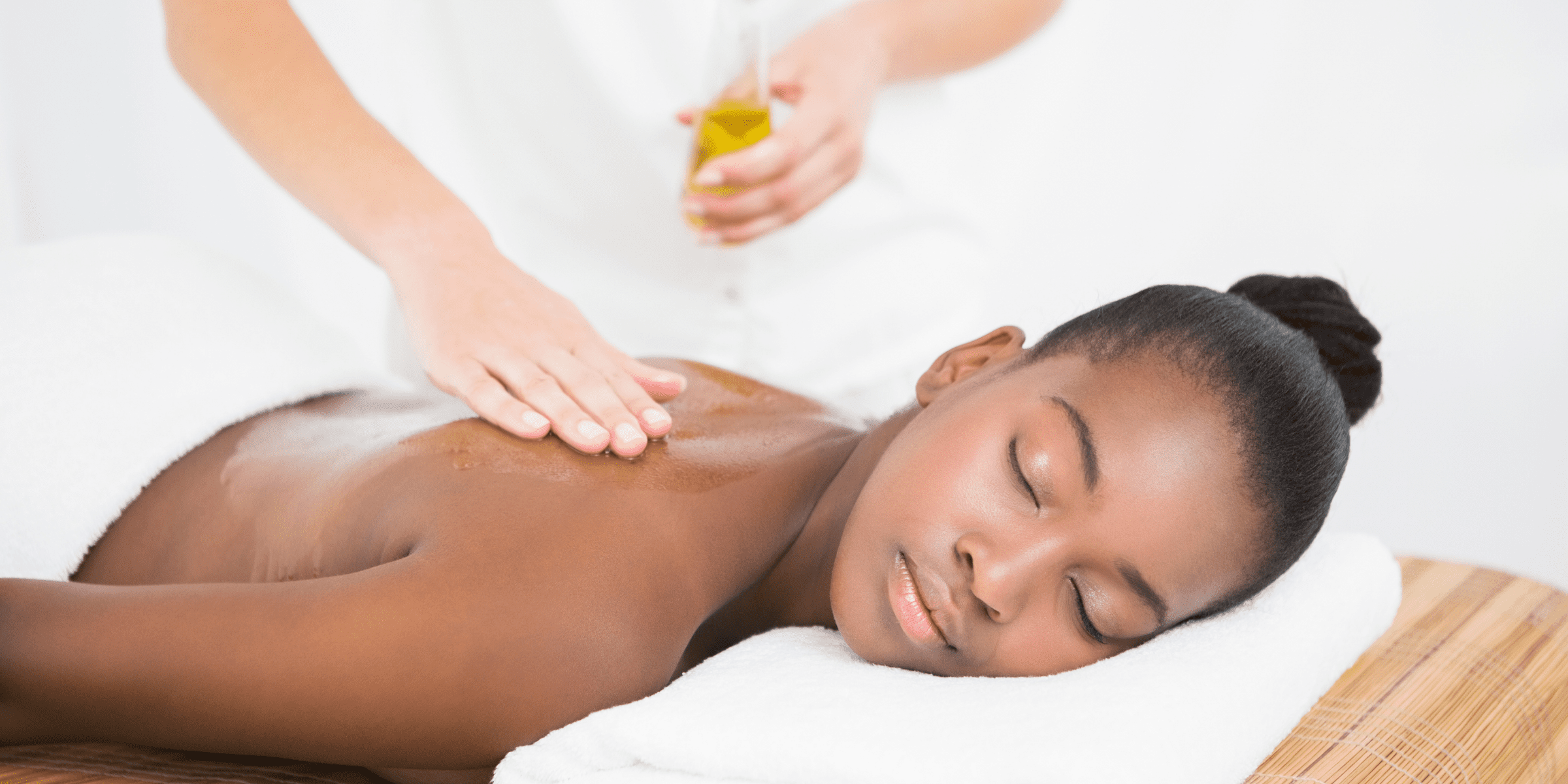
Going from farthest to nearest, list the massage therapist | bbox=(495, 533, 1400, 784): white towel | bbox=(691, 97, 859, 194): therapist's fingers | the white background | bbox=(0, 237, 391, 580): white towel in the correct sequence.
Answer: the white background < the massage therapist < bbox=(691, 97, 859, 194): therapist's fingers < bbox=(0, 237, 391, 580): white towel < bbox=(495, 533, 1400, 784): white towel

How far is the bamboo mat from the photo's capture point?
987mm

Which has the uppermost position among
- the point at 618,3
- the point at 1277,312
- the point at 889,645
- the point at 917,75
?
the point at 618,3

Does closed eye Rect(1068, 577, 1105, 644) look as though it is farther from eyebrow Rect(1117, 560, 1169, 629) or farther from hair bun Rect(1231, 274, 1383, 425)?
hair bun Rect(1231, 274, 1383, 425)

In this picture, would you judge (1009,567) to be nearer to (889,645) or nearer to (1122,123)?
(889,645)

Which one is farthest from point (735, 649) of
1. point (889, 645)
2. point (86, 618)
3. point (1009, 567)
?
point (86, 618)

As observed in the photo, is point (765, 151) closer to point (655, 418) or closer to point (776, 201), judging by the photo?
point (776, 201)

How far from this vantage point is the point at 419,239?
1.26 meters

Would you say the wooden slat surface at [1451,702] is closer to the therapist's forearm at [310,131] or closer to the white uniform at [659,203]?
the white uniform at [659,203]

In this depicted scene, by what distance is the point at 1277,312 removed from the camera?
131 cm

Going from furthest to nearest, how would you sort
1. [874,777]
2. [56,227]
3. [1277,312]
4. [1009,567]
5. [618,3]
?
[56,227] < [618,3] < [1277,312] < [1009,567] < [874,777]

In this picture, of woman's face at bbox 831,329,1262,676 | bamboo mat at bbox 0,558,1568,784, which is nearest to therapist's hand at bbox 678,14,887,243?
woman's face at bbox 831,329,1262,676

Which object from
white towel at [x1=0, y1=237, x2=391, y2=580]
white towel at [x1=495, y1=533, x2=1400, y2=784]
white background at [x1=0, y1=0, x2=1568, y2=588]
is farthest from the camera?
white background at [x1=0, y1=0, x2=1568, y2=588]

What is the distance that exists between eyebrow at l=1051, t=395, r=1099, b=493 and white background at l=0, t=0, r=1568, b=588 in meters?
0.93

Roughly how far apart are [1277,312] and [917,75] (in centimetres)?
72
